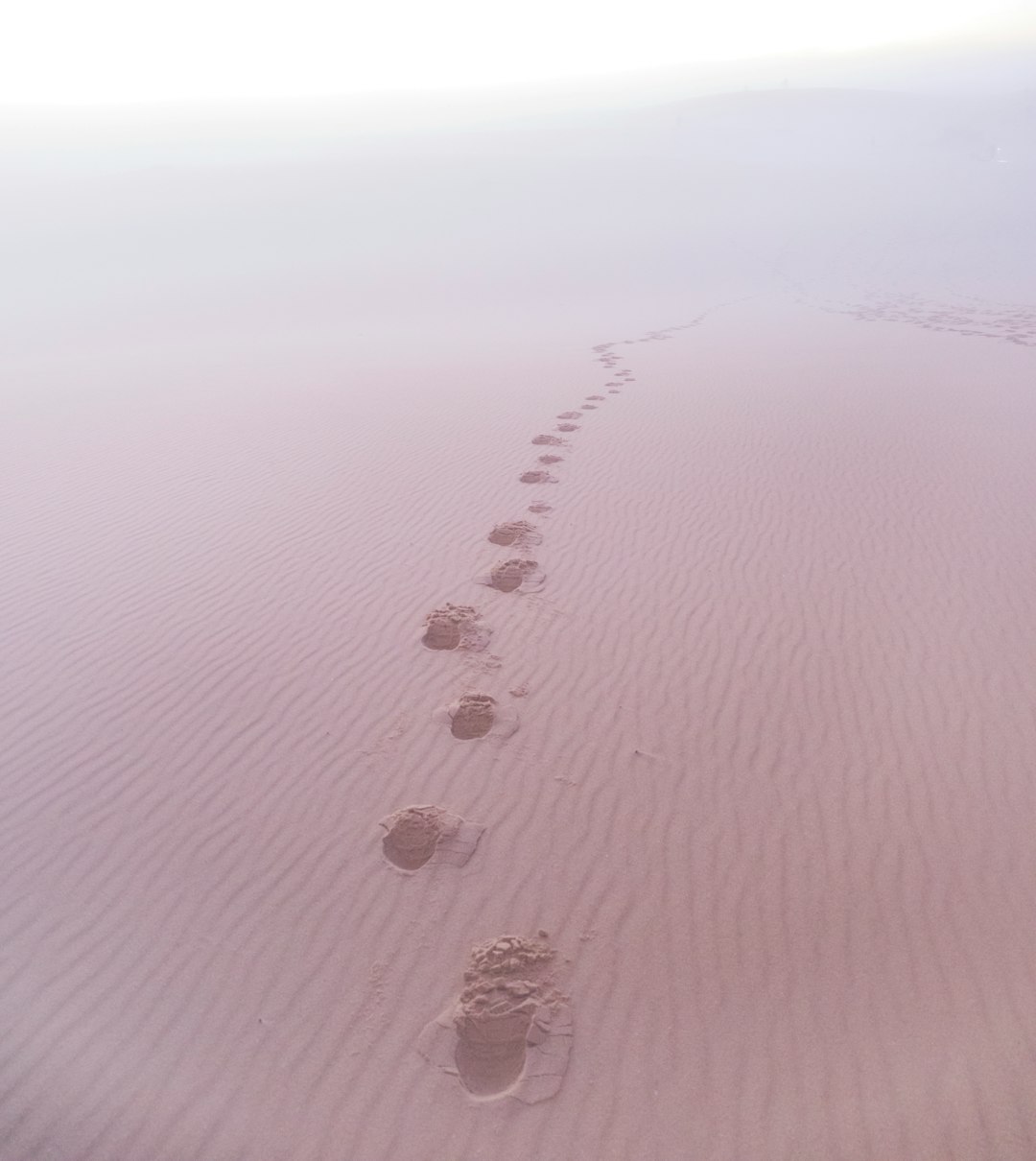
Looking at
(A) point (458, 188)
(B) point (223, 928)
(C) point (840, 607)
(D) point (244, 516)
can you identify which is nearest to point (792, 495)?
(C) point (840, 607)

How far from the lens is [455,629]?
221 inches

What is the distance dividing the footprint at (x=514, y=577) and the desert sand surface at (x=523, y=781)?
0.04 meters

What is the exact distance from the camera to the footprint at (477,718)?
15.1 ft

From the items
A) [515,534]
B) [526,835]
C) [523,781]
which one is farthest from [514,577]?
[526,835]

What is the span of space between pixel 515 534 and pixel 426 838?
3.74 metres

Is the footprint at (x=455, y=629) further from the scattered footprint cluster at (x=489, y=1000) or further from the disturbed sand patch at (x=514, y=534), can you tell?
the disturbed sand patch at (x=514, y=534)

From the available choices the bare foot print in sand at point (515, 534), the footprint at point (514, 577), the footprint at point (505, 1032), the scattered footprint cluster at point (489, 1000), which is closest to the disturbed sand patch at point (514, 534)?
the bare foot print in sand at point (515, 534)

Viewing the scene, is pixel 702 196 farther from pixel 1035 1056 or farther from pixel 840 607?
pixel 1035 1056

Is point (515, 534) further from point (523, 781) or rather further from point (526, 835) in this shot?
point (526, 835)

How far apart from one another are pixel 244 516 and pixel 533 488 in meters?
3.08

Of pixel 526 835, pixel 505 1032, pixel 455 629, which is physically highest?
pixel 455 629

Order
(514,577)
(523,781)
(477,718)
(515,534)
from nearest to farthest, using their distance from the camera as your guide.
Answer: (523,781), (477,718), (514,577), (515,534)

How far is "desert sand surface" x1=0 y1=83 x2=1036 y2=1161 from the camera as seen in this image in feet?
9.70

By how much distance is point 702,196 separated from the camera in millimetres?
41469
